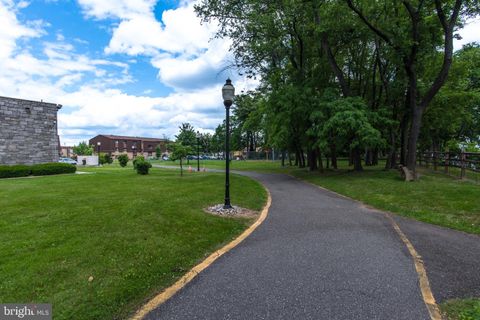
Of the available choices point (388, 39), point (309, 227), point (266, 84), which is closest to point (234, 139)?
point (266, 84)

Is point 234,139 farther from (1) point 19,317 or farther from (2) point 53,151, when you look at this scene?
(1) point 19,317

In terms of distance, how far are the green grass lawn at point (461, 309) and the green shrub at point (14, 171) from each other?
19651 mm

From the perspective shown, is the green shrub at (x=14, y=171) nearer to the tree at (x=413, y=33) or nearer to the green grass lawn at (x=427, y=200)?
the green grass lawn at (x=427, y=200)

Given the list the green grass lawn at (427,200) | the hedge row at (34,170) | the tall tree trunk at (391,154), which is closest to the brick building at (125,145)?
the hedge row at (34,170)

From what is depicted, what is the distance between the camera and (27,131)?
18.3 metres

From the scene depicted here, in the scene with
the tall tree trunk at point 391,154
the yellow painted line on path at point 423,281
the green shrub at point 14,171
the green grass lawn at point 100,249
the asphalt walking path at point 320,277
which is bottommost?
the yellow painted line on path at point 423,281

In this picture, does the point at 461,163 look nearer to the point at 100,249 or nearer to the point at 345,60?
the point at 345,60

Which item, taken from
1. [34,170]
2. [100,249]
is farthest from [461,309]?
[34,170]

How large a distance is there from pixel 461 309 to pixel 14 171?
1989 cm

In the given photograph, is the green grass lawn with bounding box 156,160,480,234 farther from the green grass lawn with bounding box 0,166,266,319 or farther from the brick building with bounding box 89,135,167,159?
the brick building with bounding box 89,135,167,159

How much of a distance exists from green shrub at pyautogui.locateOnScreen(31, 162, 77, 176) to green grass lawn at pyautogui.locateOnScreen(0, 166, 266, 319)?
11.3m

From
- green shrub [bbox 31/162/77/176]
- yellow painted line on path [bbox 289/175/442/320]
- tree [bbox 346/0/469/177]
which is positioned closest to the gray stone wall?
green shrub [bbox 31/162/77/176]

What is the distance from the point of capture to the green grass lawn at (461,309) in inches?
105

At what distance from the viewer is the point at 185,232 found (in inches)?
198
